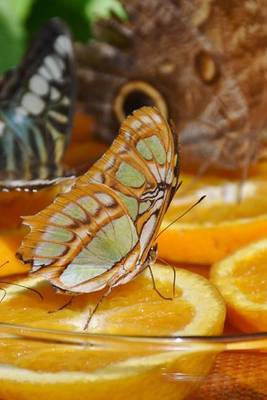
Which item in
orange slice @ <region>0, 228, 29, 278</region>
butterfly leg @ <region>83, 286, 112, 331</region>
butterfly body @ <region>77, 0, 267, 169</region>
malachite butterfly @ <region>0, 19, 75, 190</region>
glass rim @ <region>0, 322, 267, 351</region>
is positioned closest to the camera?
glass rim @ <region>0, 322, 267, 351</region>

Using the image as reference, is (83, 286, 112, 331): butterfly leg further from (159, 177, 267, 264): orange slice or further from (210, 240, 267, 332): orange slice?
(159, 177, 267, 264): orange slice

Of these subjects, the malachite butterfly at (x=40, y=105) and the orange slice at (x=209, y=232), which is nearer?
the orange slice at (x=209, y=232)

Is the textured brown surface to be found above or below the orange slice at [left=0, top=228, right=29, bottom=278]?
below

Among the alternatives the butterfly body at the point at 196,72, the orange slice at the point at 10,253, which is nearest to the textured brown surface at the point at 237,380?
the orange slice at the point at 10,253

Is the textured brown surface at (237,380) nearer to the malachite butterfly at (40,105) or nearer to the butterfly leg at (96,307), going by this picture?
the butterfly leg at (96,307)

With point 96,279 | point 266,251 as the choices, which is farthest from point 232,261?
point 96,279

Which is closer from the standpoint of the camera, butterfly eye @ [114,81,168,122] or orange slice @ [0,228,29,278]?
orange slice @ [0,228,29,278]

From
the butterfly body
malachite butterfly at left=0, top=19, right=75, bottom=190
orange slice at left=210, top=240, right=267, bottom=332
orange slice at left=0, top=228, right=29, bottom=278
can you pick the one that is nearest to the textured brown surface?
orange slice at left=210, top=240, right=267, bottom=332
